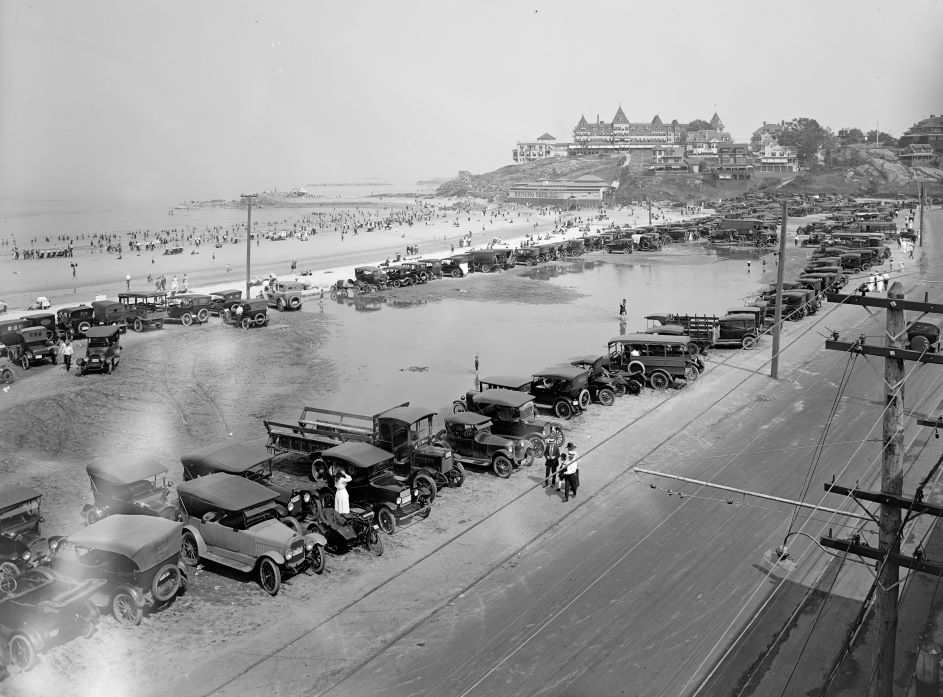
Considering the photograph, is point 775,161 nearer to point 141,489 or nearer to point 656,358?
point 656,358

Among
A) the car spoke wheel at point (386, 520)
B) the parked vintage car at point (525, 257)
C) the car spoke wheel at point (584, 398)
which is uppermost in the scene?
the parked vintage car at point (525, 257)

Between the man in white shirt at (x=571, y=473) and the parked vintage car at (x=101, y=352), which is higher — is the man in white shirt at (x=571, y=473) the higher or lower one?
the lower one

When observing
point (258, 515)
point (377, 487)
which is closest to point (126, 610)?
point (258, 515)

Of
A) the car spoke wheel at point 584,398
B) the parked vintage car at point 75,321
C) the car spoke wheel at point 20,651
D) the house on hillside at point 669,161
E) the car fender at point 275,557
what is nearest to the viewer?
the car spoke wheel at point 20,651

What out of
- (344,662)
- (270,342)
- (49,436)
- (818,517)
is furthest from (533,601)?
(270,342)

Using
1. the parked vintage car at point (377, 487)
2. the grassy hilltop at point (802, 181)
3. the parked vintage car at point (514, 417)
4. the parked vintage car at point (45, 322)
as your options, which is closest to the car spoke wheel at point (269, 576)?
the parked vintage car at point (377, 487)

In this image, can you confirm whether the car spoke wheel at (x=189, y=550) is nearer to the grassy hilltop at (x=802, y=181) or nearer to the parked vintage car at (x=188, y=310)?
the parked vintage car at (x=188, y=310)

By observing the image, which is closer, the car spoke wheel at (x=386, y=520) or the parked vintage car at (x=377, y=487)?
the car spoke wheel at (x=386, y=520)
